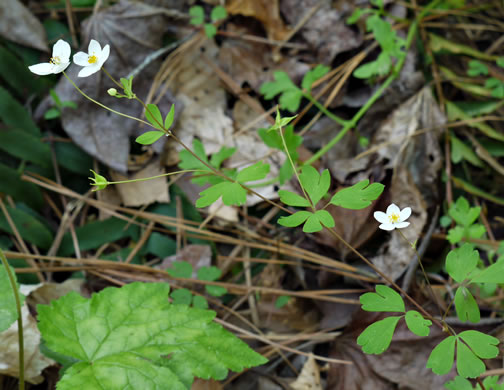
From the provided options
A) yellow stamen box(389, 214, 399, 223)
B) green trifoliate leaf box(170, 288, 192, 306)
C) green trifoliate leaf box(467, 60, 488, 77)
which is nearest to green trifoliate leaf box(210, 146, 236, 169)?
green trifoliate leaf box(170, 288, 192, 306)

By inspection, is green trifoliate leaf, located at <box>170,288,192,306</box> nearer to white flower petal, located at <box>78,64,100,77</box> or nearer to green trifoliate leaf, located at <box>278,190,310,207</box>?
green trifoliate leaf, located at <box>278,190,310,207</box>

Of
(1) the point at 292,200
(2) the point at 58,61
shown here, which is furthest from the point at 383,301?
(2) the point at 58,61

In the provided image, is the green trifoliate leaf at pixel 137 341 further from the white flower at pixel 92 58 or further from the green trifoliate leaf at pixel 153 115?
the white flower at pixel 92 58

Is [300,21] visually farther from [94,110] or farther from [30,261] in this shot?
[30,261]

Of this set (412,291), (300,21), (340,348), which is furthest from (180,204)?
(300,21)

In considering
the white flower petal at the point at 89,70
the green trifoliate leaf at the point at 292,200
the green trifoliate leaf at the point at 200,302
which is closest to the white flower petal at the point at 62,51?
the white flower petal at the point at 89,70
